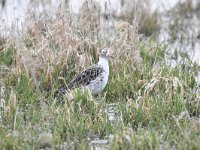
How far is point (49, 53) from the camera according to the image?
7.93 meters

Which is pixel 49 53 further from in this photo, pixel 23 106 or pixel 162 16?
pixel 162 16

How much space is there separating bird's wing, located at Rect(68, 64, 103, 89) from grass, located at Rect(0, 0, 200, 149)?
0.25 metres

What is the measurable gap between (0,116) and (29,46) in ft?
6.93

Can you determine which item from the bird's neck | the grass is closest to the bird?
the bird's neck

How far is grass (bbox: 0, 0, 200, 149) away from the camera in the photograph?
5902mm

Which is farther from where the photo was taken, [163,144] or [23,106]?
[23,106]

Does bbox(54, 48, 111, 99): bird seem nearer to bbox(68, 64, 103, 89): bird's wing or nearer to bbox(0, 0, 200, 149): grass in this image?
bbox(68, 64, 103, 89): bird's wing

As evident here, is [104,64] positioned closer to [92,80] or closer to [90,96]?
[92,80]

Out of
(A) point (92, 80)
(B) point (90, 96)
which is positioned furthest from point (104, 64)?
(B) point (90, 96)

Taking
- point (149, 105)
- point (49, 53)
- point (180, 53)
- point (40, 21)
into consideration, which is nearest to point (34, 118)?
point (149, 105)

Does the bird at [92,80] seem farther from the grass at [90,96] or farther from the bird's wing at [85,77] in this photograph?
the grass at [90,96]

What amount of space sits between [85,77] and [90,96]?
662mm

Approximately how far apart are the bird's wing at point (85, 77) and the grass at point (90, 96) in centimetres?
25

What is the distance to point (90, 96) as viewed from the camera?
6.80 metres
